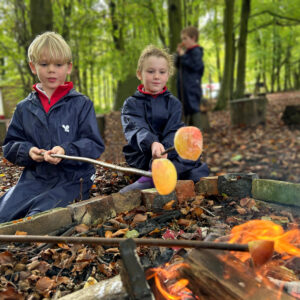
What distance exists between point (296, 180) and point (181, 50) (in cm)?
280

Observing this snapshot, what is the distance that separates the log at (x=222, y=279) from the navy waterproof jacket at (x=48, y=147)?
5.27 feet

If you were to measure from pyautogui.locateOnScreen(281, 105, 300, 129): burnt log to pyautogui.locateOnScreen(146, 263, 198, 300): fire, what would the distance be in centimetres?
774

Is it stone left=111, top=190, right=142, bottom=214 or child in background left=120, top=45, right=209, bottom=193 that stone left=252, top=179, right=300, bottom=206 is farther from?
stone left=111, top=190, right=142, bottom=214

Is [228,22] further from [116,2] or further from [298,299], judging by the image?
[298,299]

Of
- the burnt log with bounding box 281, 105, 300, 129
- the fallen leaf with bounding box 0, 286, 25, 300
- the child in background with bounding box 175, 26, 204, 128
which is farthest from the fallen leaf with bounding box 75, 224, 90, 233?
the burnt log with bounding box 281, 105, 300, 129

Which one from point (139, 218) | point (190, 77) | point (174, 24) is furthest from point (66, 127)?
point (190, 77)

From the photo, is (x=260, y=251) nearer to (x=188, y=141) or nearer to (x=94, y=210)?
(x=188, y=141)

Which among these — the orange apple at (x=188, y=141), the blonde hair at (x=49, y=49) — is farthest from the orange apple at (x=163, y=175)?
the blonde hair at (x=49, y=49)

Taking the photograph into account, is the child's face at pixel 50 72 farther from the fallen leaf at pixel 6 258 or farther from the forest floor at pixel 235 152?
the fallen leaf at pixel 6 258

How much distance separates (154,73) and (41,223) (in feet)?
5.76

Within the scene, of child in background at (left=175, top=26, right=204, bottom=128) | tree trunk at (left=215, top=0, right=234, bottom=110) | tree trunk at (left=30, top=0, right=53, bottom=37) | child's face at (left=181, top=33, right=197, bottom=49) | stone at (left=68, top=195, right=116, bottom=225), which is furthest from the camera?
tree trunk at (left=215, top=0, right=234, bottom=110)

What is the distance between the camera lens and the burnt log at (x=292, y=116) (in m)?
8.31

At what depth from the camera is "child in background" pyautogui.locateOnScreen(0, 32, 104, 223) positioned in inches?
105

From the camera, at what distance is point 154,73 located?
121 inches
